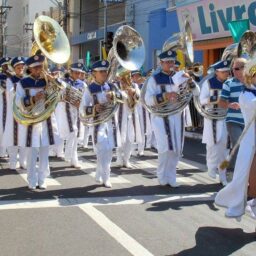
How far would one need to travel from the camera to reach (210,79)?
28.9 ft

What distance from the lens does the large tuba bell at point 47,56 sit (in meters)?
8.14

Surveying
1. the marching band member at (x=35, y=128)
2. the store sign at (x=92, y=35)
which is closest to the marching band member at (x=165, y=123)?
the marching band member at (x=35, y=128)

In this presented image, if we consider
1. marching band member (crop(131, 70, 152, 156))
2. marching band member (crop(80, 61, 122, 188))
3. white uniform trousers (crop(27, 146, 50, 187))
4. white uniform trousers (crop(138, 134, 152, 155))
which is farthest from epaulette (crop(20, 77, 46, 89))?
white uniform trousers (crop(138, 134, 152, 155))

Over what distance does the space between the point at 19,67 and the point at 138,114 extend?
3020 mm

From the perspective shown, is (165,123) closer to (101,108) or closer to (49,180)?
(101,108)

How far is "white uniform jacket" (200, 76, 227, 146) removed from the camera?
8758 millimetres

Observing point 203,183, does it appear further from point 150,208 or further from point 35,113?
point 35,113

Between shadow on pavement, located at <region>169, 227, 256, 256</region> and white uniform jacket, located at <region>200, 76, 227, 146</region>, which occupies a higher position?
white uniform jacket, located at <region>200, 76, 227, 146</region>

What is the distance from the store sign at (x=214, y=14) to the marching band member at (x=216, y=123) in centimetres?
948

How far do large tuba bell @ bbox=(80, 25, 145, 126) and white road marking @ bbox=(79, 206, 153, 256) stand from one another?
182 centimetres

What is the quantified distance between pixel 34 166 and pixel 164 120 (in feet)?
6.85

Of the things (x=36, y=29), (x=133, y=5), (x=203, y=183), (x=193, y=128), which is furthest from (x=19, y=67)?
(x=133, y=5)

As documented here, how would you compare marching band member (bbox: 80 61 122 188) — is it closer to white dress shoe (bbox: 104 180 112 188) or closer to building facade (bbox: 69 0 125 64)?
white dress shoe (bbox: 104 180 112 188)

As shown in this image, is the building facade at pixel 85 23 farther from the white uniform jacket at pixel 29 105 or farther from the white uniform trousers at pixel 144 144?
the white uniform jacket at pixel 29 105
